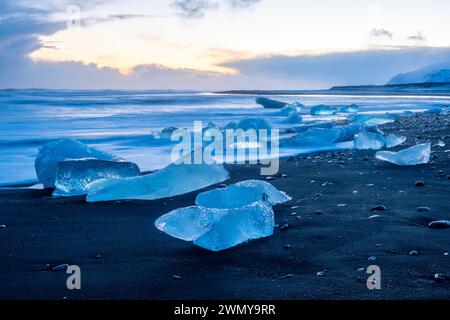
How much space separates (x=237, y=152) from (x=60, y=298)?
481cm

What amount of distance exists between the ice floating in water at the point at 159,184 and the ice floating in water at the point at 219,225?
1023 millimetres

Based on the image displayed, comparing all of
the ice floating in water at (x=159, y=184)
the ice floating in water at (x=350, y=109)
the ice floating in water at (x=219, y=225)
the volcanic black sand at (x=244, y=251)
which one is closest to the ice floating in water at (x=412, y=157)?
the volcanic black sand at (x=244, y=251)

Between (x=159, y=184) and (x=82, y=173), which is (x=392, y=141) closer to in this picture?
(x=159, y=184)

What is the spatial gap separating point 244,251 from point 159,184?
1.44 metres

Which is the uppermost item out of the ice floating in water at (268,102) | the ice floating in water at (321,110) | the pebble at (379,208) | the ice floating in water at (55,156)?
the ice floating in water at (268,102)

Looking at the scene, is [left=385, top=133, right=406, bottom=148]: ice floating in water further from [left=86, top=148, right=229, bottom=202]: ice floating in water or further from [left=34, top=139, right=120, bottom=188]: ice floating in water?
[left=34, top=139, right=120, bottom=188]: ice floating in water

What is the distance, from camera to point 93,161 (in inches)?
151

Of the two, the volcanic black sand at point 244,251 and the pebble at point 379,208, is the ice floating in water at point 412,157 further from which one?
the pebble at point 379,208

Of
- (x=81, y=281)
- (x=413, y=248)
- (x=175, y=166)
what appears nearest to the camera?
(x=81, y=281)

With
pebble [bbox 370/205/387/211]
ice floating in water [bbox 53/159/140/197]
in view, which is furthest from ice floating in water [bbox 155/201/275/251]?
ice floating in water [bbox 53/159/140/197]

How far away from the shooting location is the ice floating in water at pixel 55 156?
399 cm
